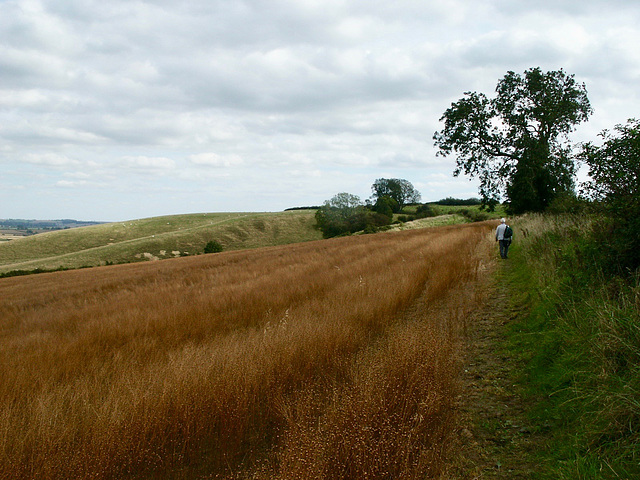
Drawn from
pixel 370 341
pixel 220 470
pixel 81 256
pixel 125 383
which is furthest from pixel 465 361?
pixel 81 256

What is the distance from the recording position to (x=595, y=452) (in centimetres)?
240

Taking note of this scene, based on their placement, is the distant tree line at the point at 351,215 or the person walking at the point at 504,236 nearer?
the person walking at the point at 504,236

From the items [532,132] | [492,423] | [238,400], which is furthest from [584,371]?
[532,132]

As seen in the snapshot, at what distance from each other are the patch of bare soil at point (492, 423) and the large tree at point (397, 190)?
103 metres

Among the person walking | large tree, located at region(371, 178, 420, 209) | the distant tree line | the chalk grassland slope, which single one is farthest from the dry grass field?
large tree, located at region(371, 178, 420, 209)

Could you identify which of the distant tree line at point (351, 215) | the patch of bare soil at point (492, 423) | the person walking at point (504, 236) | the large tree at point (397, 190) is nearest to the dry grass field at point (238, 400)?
the patch of bare soil at point (492, 423)

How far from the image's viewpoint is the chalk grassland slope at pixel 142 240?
55656 millimetres

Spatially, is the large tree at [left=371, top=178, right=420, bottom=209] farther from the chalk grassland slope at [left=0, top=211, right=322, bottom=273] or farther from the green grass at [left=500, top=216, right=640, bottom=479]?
the green grass at [left=500, top=216, right=640, bottom=479]

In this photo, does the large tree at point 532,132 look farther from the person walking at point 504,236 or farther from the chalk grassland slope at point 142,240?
the chalk grassland slope at point 142,240

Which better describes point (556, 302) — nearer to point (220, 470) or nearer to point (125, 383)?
point (220, 470)

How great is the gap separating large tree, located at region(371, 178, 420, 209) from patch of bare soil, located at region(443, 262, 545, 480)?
10328cm

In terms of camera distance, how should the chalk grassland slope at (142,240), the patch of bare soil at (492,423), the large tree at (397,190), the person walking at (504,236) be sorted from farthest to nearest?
1. the large tree at (397,190)
2. the chalk grassland slope at (142,240)
3. the person walking at (504,236)
4. the patch of bare soil at (492,423)

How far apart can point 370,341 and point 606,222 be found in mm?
3709

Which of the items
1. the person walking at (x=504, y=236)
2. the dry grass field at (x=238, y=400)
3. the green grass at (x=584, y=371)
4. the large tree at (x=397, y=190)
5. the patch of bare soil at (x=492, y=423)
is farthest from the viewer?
the large tree at (x=397, y=190)
